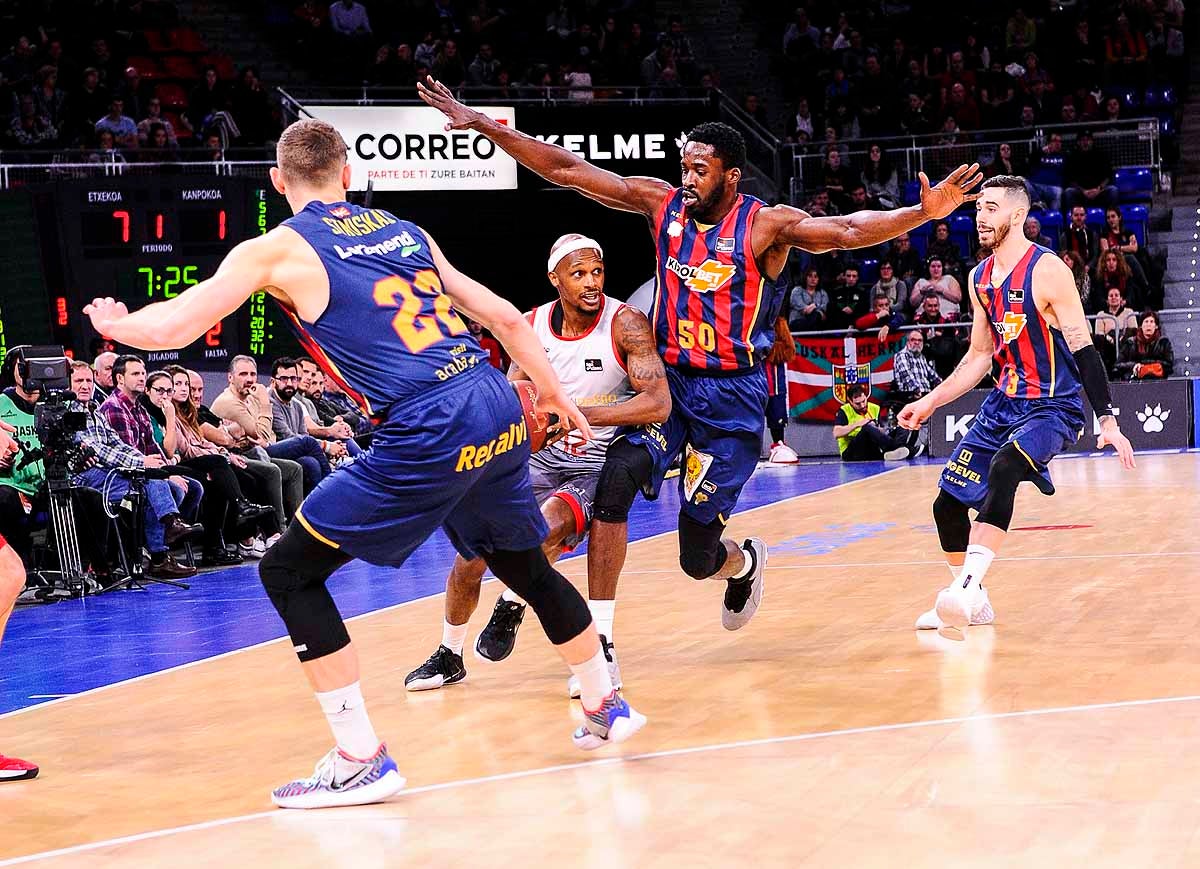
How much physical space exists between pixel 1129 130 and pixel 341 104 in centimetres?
1114

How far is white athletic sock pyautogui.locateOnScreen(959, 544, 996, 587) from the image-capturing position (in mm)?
6738

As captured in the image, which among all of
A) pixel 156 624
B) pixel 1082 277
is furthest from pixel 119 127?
pixel 1082 277

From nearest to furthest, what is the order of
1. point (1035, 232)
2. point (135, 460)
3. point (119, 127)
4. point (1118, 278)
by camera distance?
point (135, 460)
point (119, 127)
point (1118, 278)
point (1035, 232)

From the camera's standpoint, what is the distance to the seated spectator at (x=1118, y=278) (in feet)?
62.4

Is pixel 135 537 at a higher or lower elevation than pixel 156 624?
higher

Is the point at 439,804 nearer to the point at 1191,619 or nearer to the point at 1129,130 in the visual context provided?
the point at 1191,619

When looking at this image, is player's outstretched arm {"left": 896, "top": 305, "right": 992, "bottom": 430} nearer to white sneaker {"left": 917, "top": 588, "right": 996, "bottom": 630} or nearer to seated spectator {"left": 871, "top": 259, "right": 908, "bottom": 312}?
white sneaker {"left": 917, "top": 588, "right": 996, "bottom": 630}

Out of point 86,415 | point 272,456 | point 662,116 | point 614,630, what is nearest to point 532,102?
point 662,116

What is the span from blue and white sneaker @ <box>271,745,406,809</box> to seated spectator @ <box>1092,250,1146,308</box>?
16520 millimetres

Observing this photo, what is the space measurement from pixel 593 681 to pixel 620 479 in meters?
1.28

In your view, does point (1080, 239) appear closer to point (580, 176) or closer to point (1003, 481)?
point (1003, 481)

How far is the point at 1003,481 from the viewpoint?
677 cm

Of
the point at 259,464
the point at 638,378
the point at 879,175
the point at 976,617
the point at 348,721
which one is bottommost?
the point at 976,617

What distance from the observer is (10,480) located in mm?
9867
